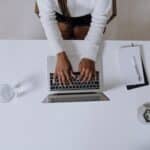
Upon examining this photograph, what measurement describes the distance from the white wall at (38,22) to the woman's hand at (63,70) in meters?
0.57

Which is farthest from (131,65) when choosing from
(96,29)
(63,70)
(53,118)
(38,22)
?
(38,22)

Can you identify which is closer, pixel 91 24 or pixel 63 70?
pixel 63 70

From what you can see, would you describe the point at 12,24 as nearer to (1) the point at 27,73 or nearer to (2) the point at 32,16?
(2) the point at 32,16

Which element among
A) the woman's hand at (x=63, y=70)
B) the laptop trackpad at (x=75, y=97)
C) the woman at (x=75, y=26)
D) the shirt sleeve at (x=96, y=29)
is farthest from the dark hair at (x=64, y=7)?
the laptop trackpad at (x=75, y=97)

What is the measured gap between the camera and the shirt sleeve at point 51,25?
142cm

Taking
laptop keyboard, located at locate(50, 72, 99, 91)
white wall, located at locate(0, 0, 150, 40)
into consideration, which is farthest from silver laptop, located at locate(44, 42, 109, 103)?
white wall, located at locate(0, 0, 150, 40)

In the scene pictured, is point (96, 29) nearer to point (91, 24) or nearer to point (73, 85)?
point (91, 24)

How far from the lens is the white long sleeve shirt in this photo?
144 cm

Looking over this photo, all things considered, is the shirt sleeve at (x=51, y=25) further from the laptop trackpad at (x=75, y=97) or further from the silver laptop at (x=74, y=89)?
the laptop trackpad at (x=75, y=97)

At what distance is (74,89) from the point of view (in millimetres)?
1400

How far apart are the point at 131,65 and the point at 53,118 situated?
1.43ft

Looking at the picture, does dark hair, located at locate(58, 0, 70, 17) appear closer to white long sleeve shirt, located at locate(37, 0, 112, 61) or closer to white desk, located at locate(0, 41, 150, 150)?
white long sleeve shirt, located at locate(37, 0, 112, 61)

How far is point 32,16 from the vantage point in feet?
6.42

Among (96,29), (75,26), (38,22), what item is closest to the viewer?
(96,29)
